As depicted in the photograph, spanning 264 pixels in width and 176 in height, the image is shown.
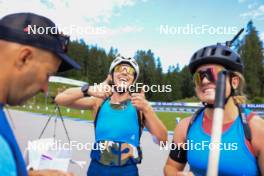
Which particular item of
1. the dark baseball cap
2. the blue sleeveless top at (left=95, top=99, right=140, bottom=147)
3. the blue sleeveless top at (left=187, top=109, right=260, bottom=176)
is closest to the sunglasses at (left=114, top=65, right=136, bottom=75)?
the blue sleeveless top at (left=95, top=99, right=140, bottom=147)

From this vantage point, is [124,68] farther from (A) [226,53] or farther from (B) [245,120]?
(B) [245,120]

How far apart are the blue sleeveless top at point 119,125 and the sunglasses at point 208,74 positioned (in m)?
1.19

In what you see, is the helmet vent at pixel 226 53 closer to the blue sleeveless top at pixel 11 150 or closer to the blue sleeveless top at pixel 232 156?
the blue sleeveless top at pixel 232 156

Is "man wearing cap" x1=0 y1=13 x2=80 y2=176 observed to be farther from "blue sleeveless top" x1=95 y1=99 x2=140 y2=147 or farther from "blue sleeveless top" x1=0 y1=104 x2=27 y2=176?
"blue sleeveless top" x1=95 y1=99 x2=140 y2=147

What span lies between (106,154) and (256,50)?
8261cm

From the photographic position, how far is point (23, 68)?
186cm

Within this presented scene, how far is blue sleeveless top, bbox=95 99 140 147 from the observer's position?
4.11m

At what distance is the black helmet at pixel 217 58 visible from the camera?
10.4 ft

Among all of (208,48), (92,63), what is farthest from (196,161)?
(92,63)

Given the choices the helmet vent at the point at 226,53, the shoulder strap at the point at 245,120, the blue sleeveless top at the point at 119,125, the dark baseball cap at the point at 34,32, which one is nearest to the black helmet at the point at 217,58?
the helmet vent at the point at 226,53

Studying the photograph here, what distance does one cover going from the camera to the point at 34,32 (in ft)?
6.42

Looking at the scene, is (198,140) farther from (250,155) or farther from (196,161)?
(250,155)

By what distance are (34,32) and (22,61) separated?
0.68 ft

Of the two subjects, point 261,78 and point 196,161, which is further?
point 261,78
